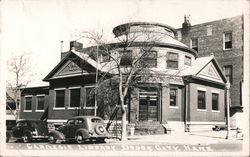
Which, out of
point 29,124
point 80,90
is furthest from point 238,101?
point 29,124

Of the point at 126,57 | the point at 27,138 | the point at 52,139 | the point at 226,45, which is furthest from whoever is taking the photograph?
the point at 226,45

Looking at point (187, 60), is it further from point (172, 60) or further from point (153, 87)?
point (153, 87)

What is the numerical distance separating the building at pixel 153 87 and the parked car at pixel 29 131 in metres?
5.00

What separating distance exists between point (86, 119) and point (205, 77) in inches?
557

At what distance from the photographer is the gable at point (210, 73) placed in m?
28.4

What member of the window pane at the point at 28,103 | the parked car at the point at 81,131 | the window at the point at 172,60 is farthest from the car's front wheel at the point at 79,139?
the window pane at the point at 28,103

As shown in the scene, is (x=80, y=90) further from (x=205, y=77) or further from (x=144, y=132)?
(x=205, y=77)

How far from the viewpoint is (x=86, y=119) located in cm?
1836

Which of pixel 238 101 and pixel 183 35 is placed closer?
pixel 238 101

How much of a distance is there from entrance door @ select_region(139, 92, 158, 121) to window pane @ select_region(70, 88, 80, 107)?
242 inches

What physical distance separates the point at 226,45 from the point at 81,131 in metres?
23.4

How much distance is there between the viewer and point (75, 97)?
28516 mm

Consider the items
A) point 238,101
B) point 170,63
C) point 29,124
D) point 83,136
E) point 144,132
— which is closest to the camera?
point 83,136

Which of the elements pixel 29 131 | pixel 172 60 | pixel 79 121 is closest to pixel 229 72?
pixel 172 60
